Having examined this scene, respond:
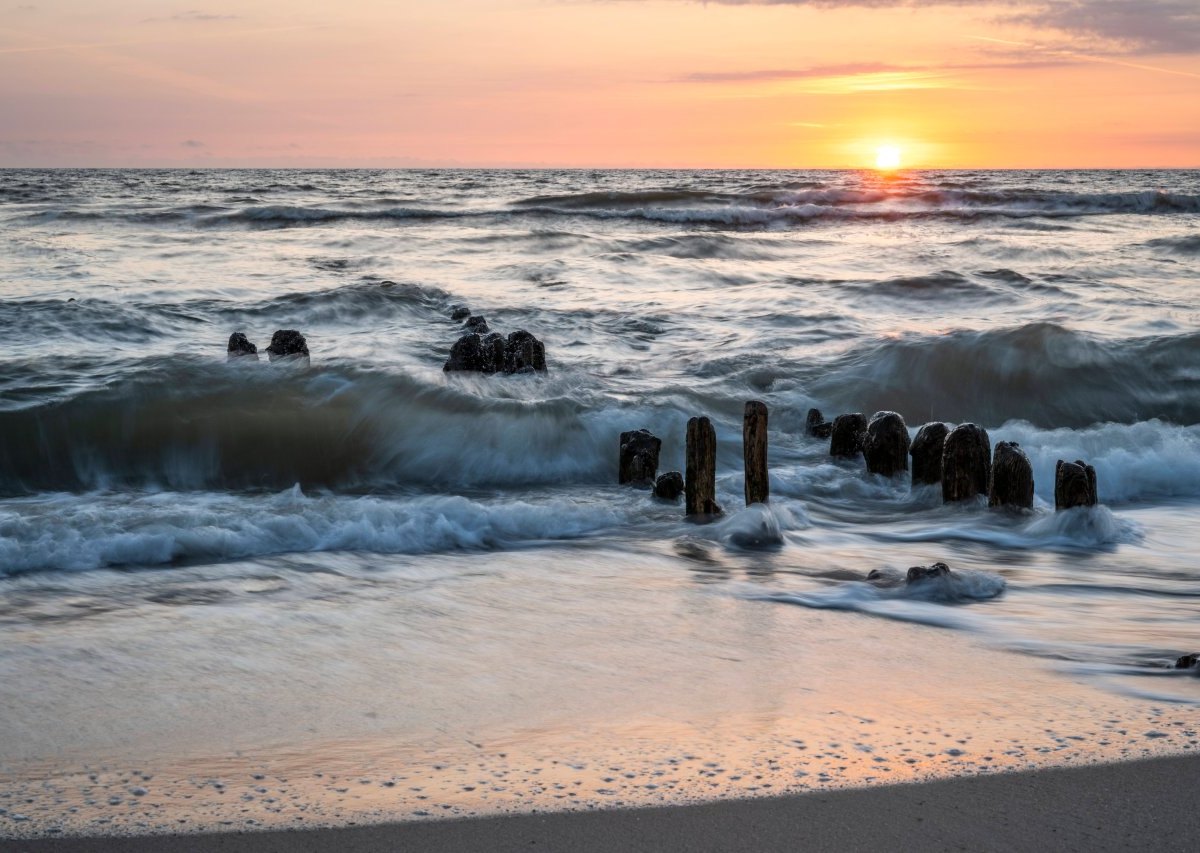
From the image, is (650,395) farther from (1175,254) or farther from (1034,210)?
(1034,210)

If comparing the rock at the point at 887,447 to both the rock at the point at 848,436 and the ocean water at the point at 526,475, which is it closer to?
the ocean water at the point at 526,475

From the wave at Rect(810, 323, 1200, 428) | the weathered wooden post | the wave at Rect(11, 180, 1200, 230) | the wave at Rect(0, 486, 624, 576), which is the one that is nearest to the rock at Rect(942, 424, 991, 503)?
the weathered wooden post

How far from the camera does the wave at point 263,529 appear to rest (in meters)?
5.86

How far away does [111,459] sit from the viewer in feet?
27.7

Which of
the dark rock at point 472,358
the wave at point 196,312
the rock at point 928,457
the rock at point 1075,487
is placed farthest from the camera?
the wave at point 196,312

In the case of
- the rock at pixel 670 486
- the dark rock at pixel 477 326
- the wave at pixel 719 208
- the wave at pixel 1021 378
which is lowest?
the rock at pixel 670 486

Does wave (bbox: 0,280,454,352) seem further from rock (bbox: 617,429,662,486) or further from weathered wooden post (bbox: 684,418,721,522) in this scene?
weathered wooden post (bbox: 684,418,721,522)

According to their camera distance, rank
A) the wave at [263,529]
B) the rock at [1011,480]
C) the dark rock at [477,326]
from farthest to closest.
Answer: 1. the dark rock at [477,326]
2. the rock at [1011,480]
3. the wave at [263,529]

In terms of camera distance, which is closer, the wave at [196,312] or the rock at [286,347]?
the rock at [286,347]

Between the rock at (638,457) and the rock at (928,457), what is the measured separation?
1723mm

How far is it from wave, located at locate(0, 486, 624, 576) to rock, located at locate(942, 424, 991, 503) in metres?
2.12

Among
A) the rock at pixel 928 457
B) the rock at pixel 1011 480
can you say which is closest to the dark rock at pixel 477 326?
the rock at pixel 928 457

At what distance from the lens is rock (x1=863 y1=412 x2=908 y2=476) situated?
25.7 feet

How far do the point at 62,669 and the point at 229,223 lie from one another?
2783cm
